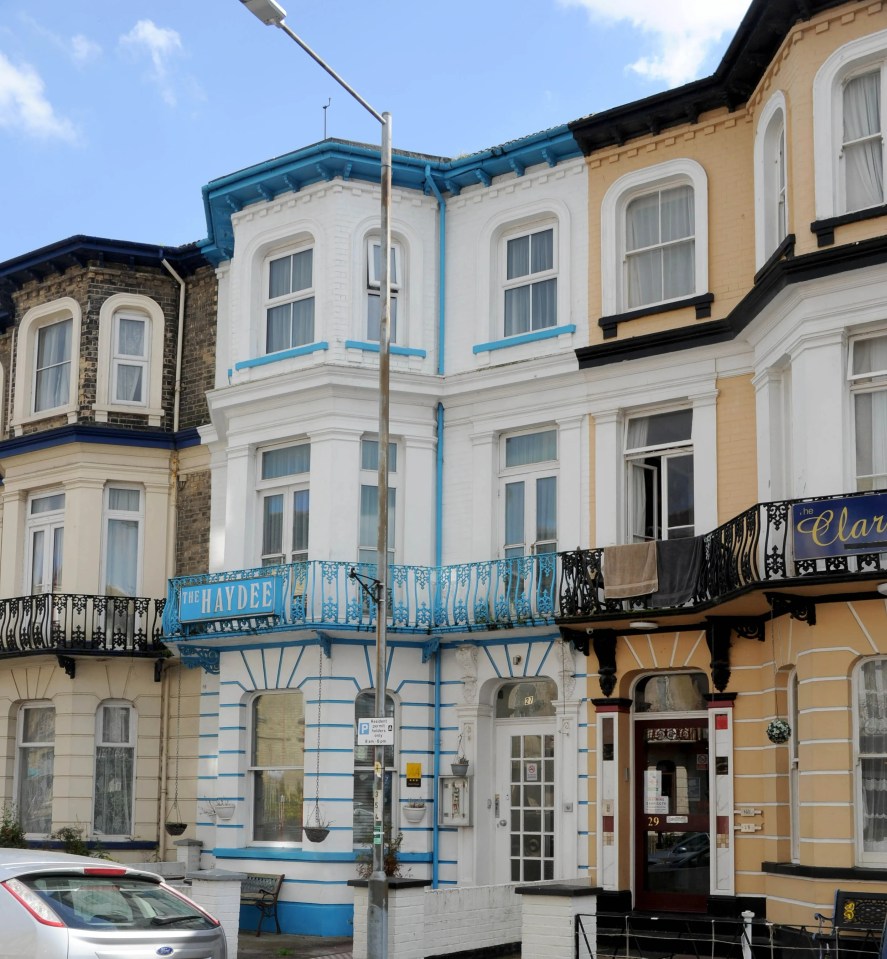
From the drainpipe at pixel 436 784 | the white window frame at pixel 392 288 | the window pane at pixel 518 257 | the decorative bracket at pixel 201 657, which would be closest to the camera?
the drainpipe at pixel 436 784

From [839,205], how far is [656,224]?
12.7ft

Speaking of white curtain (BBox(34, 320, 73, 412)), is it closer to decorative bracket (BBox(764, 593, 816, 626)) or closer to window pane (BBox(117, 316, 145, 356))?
window pane (BBox(117, 316, 145, 356))

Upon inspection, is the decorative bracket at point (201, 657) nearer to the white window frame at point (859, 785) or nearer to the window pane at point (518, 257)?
the window pane at point (518, 257)

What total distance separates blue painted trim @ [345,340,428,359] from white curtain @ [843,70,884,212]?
718cm

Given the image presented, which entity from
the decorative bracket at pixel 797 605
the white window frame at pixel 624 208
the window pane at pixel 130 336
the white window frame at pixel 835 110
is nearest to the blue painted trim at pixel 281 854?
the decorative bracket at pixel 797 605

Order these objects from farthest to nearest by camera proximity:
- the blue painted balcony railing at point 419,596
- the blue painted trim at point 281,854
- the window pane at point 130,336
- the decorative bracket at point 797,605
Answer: the window pane at point 130,336 < the blue painted trim at point 281,854 < the blue painted balcony railing at point 419,596 < the decorative bracket at point 797,605

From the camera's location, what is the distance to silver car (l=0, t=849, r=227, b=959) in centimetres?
954

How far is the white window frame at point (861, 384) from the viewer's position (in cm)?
1627

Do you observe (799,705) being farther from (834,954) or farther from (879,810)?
(834,954)

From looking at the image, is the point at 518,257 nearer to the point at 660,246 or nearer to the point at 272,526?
the point at 660,246

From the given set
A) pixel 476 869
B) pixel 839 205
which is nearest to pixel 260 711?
pixel 476 869

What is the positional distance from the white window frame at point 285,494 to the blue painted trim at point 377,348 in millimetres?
1583

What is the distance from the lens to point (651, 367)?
19.7m

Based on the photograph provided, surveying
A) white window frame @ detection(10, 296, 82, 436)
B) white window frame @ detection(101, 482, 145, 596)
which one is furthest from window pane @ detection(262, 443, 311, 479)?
white window frame @ detection(10, 296, 82, 436)
